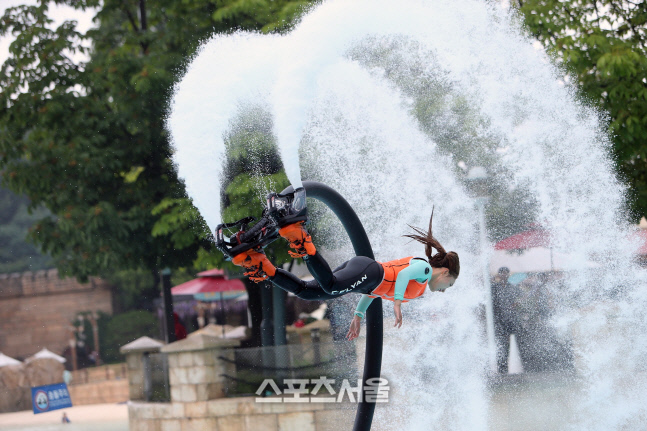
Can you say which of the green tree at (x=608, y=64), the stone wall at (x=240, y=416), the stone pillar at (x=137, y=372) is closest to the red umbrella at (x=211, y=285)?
the stone pillar at (x=137, y=372)

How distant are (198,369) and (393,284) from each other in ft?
17.6

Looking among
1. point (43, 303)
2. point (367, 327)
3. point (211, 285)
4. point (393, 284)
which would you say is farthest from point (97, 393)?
point (43, 303)

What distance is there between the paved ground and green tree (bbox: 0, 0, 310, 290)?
2850 mm

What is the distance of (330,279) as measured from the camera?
17.6 ft

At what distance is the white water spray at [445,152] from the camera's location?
9234 millimetres

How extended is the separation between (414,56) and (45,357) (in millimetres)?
13493

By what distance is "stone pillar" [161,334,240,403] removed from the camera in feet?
33.9

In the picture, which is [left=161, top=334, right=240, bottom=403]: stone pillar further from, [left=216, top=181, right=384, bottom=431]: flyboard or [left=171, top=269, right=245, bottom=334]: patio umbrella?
[left=171, top=269, right=245, bottom=334]: patio umbrella

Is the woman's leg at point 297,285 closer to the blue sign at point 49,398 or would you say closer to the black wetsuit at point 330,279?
the black wetsuit at point 330,279

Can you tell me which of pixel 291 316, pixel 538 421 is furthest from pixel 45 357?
pixel 538 421

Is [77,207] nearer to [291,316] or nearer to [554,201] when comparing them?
[554,201]

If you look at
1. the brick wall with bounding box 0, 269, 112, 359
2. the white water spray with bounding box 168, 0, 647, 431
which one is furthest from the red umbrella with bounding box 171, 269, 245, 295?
the brick wall with bounding box 0, 269, 112, 359

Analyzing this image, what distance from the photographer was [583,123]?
10.0m

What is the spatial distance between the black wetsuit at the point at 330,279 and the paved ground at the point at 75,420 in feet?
26.0
